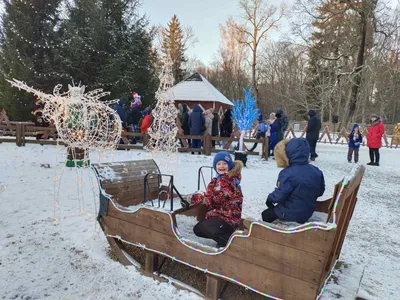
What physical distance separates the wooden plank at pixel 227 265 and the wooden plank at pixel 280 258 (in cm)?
4

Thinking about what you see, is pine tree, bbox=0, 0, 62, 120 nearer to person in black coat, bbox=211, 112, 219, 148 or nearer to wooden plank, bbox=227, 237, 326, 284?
person in black coat, bbox=211, 112, 219, 148

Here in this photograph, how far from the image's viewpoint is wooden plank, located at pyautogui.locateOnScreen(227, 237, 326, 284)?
6.99 ft

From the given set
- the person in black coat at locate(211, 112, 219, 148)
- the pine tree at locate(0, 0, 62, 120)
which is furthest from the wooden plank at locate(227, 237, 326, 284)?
the pine tree at locate(0, 0, 62, 120)

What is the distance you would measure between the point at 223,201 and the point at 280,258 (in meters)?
1.07

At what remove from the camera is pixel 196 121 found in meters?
11.6

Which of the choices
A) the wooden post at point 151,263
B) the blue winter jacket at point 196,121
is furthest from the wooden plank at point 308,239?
the blue winter jacket at point 196,121

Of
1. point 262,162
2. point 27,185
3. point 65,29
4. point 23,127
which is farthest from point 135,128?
point 65,29

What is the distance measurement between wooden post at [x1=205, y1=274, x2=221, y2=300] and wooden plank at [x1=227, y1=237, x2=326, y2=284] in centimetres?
38

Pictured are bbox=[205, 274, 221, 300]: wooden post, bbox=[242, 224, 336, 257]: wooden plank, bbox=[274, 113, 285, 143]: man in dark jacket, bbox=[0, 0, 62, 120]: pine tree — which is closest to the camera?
bbox=[242, 224, 336, 257]: wooden plank

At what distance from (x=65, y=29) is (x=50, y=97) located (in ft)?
54.4

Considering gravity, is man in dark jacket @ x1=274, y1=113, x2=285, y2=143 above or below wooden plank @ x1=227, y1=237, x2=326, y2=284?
above

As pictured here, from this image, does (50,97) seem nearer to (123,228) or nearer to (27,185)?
(123,228)

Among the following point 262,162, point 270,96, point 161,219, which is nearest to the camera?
point 161,219

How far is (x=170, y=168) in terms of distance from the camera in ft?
25.9
